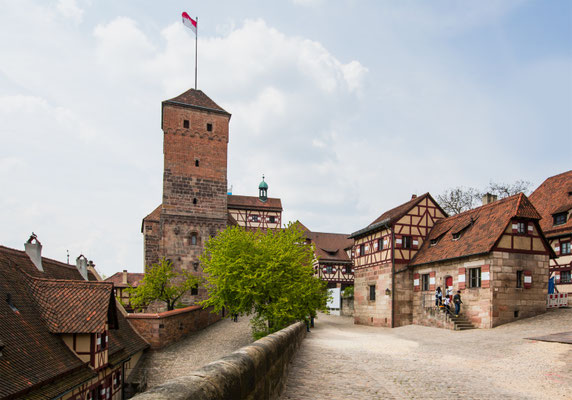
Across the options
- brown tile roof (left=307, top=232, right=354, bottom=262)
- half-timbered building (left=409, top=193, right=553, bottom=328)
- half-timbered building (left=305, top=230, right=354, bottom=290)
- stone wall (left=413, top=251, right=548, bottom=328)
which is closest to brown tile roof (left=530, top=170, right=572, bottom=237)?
half-timbered building (left=409, top=193, right=553, bottom=328)

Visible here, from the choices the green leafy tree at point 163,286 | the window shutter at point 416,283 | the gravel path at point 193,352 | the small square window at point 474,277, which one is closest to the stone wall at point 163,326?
the gravel path at point 193,352

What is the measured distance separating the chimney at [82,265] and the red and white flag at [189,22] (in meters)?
25.7

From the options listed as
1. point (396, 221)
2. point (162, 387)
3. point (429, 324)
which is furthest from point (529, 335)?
point (162, 387)

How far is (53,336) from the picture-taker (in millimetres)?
14797

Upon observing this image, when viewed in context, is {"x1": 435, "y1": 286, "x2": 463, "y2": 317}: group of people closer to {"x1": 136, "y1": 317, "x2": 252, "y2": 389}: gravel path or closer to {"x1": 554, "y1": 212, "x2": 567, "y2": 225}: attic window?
{"x1": 554, "y1": 212, "x2": 567, "y2": 225}: attic window

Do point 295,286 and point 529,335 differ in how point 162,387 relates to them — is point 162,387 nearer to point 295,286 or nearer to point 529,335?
point 529,335

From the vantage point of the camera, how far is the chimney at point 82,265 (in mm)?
23758

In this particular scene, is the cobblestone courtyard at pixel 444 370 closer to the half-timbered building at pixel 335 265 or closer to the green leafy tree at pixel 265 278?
the green leafy tree at pixel 265 278

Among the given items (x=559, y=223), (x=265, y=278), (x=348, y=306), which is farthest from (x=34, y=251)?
(x=559, y=223)

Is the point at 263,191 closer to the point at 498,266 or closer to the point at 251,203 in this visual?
the point at 251,203

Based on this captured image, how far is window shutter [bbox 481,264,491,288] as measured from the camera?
67.3 ft

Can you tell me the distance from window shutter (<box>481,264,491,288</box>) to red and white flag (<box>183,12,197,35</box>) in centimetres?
3315

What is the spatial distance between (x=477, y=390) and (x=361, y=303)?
2379 cm

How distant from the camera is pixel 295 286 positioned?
22.6m
